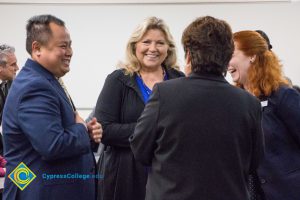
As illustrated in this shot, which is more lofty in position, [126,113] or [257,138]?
[257,138]

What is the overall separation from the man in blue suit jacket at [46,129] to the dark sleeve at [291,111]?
33.2 inches

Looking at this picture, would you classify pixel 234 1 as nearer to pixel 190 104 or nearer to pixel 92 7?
pixel 92 7

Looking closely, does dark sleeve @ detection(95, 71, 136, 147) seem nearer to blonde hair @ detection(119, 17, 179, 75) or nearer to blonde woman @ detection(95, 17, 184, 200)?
blonde woman @ detection(95, 17, 184, 200)

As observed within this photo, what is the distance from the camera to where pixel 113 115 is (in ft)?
7.30

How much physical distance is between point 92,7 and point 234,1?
1.60m

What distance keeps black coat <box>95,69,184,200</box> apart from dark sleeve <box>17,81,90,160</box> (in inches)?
21.1

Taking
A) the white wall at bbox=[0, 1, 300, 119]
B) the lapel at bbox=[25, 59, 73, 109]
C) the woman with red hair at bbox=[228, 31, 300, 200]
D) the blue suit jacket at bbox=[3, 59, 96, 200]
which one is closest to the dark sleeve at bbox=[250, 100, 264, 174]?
the woman with red hair at bbox=[228, 31, 300, 200]

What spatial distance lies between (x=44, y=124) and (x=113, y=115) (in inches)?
26.6

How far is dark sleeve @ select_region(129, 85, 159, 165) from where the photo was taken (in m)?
1.44

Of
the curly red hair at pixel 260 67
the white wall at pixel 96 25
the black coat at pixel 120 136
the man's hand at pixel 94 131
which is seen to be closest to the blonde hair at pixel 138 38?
the black coat at pixel 120 136

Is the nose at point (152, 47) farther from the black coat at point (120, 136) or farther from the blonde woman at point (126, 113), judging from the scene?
the black coat at point (120, 136)

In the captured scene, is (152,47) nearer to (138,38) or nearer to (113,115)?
(138,38)

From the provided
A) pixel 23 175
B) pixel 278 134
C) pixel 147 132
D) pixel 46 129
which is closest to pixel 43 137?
pixel 46 129

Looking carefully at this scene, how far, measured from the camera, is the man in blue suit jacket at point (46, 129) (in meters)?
1.59
